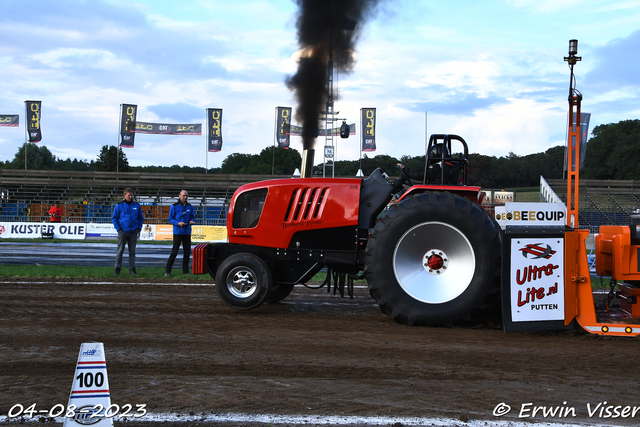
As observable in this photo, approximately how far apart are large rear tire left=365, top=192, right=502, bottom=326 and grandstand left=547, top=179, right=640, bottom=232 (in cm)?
2353

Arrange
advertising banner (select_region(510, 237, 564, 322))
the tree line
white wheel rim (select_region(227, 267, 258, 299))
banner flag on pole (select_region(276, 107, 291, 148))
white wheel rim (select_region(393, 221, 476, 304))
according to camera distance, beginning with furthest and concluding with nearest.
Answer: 1. the tree line
2. banner flag on pole (select_region(276, 107, 291, 148))
3. white wheel rim (select_region(227, 267, 258, 299))
4. white wheel rim (select_region(393, 221, 476, 304))
5. advertising banner (select_region(510, 237, 564, 322))

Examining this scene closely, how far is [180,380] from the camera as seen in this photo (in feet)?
12.3

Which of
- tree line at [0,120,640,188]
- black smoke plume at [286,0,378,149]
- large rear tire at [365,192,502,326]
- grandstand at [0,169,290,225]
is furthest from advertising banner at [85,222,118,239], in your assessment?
large rear tire at [365,192,502,326]

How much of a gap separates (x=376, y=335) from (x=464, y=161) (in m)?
2.35

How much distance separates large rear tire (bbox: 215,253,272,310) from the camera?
6254 mm

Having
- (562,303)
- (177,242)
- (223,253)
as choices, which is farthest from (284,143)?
(562,303)

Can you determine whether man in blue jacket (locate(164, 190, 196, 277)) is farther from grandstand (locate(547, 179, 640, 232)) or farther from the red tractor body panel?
grandstand (locate(547, 179, 640, 232))

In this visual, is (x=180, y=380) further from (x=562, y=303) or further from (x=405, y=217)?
(x=562, y=303)

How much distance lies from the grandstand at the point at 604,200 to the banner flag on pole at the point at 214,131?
826 inches

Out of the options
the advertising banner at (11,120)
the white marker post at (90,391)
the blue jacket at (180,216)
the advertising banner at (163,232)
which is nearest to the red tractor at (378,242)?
the white marker post at (90,391)

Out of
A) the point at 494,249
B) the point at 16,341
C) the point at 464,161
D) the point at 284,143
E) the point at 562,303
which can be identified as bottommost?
the point at 16,341

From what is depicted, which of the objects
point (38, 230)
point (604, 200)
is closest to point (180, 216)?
point (38, 230)

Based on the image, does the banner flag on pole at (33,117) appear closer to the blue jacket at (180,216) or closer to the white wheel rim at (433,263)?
the blue jacket at (180,216)

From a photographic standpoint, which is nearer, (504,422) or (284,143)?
(504,422)
